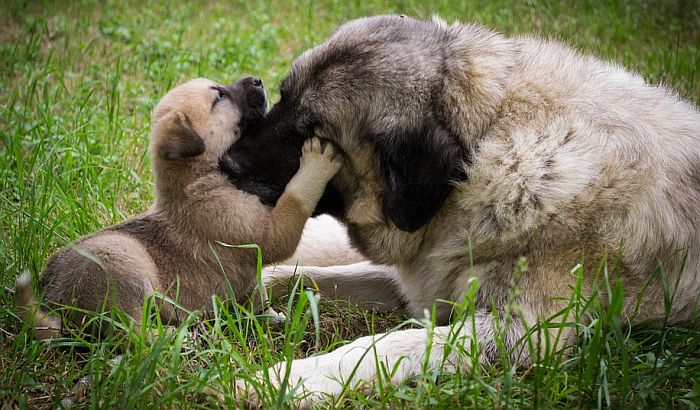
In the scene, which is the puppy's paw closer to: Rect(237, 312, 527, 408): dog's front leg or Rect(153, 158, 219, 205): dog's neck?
Rect(153, 158, 219, 205): dog's neck

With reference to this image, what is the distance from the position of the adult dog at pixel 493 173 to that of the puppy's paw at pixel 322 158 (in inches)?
1.6

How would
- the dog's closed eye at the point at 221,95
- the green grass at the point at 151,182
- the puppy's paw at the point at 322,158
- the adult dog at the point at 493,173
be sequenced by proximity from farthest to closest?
the dog's closed eye at the point at 221,95 → the puppy's paw at the point at 322,158 → the adult dog at the point at 493,173 → the green grass at the point at 151,182

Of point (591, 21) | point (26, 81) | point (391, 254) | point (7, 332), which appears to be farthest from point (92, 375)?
point (591, 21)

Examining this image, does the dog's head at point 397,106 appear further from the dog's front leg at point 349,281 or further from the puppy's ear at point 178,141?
the dog's front leg at point 349,281

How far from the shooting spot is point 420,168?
2945 millimetres

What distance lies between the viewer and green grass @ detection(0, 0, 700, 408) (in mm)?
2559

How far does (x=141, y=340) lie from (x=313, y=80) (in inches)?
46.7

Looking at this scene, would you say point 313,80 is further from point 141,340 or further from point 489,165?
point 141,340

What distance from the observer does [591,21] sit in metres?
7.04

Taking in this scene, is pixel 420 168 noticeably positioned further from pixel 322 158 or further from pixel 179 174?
pixel 179 174

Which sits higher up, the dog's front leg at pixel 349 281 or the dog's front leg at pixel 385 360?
the dog's front leg at pixel 385 360

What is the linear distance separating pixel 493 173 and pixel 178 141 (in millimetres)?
1297

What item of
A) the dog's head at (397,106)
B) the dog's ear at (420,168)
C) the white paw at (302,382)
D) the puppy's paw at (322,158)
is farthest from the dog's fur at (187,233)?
the white paw at (302,382)

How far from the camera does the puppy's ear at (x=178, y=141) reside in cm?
322
